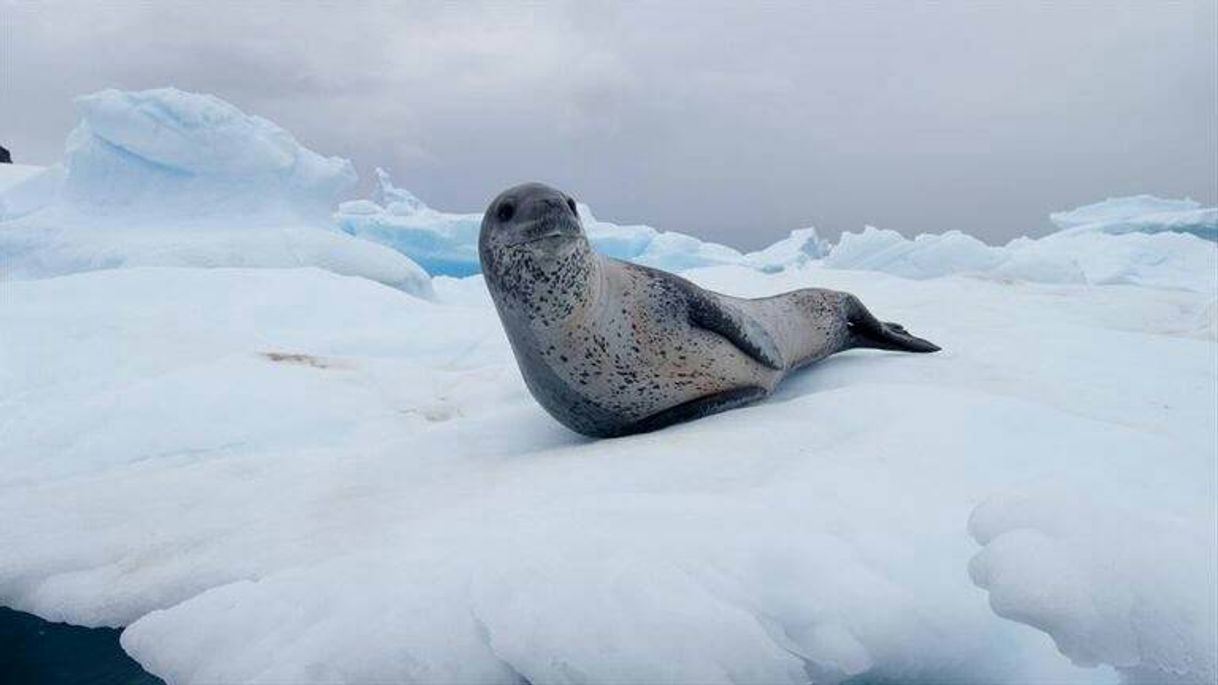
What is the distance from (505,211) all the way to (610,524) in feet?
3.99

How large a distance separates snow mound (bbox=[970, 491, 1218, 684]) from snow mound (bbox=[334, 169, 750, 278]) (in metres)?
15.8

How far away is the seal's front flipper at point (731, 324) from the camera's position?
2.64m

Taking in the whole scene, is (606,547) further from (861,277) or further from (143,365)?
(861,277)

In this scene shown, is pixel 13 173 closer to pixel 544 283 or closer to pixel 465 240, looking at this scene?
pixel 465 240

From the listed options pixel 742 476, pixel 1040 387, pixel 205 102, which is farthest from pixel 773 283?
pixel 205 102

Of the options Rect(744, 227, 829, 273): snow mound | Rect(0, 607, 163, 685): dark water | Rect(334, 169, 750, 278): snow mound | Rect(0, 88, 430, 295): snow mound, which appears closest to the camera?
Rect(0, 607, 163, 685): dark water

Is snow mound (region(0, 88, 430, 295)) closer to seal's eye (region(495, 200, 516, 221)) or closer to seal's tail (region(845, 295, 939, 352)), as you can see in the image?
seal's tail (region(845, 295, 939, 352))

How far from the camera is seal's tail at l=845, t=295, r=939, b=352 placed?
3457 millimetres

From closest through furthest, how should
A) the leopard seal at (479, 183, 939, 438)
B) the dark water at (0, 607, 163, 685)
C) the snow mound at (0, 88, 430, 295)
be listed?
the dark water at (0, 607, 163, 685) < the leopard seal at (479, 183, 939, 438) < the snow mound at (0, 88, 430, 295)

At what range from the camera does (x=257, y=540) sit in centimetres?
170

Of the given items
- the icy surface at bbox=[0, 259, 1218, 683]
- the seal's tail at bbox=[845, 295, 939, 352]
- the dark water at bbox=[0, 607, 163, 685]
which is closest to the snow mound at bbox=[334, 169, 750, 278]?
the seal's tail at bbox=[845, 295, 939, 352]

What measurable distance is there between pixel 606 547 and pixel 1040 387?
6.41 feet

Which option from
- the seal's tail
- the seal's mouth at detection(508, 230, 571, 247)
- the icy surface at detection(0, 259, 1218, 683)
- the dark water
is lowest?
the dark water

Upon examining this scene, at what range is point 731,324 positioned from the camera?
266cm
